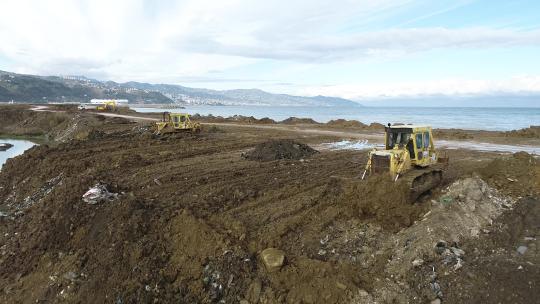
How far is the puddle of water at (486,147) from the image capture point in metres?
22.9

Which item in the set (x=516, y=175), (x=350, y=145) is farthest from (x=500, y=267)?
(x=350, y=145)

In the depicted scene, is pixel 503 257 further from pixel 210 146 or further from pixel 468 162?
pixel 210 146

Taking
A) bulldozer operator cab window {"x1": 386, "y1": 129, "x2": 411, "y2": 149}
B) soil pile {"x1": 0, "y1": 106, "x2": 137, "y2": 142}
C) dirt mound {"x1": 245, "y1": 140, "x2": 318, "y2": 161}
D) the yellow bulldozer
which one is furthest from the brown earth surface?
soil pile {"x1": 0, "y1": 106, "x2": 137, "y2": 142}

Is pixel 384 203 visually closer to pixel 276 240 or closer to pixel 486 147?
pixel 276 240

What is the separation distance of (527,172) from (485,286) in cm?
718

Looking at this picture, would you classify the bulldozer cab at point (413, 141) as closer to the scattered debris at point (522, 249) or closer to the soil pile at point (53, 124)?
the scattered debris at point (522, 249)

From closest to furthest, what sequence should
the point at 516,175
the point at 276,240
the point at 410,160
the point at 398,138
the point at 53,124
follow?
the point at 276,240
the point at 410,160
the point at 398,138
the point at 516,175
the point at 53,124

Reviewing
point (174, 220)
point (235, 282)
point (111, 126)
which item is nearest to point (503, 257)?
point (235, 282)

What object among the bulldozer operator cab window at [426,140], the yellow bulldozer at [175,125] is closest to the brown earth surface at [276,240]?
the bulldozer operator cab window at [426,140]

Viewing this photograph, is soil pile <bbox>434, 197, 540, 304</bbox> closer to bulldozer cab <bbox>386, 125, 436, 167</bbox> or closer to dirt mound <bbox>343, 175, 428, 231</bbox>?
dirt mound <bbox>343, 175, 428, 231</bbox>

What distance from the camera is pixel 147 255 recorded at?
9453mm

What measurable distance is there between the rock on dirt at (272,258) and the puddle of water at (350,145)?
15.9 metres

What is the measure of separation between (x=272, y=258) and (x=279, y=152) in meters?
11.6

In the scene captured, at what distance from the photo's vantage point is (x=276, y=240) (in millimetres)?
9688
